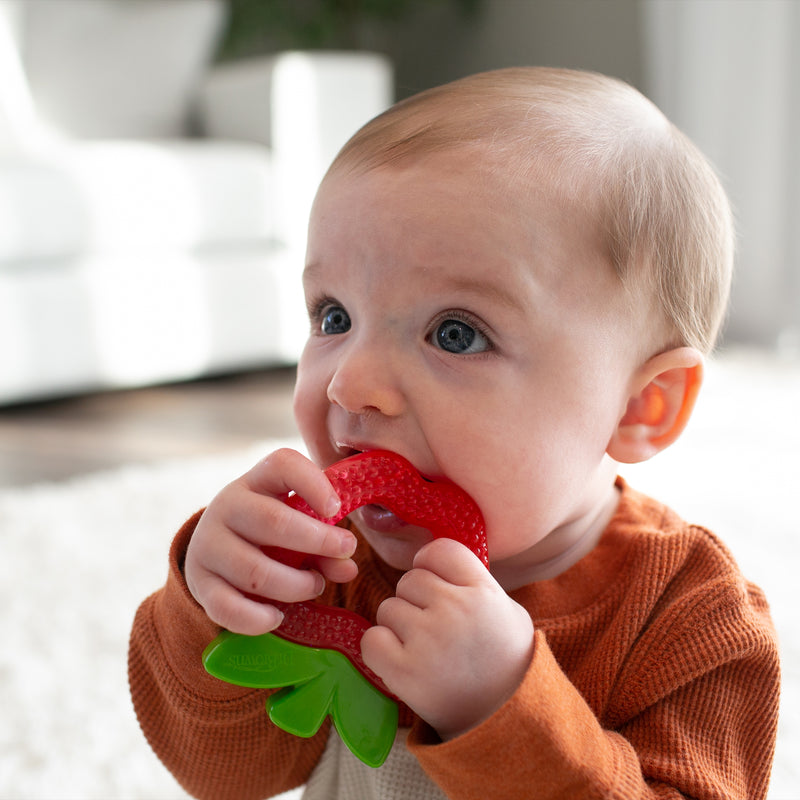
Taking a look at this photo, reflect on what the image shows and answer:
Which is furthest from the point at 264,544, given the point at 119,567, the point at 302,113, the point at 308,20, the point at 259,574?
the point at 308,20

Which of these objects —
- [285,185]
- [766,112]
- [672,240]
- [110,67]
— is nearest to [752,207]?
[766,112]

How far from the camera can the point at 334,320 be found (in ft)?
2.37

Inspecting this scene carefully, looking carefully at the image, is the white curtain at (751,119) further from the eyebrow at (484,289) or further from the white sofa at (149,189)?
the eyebrow at (484,289)

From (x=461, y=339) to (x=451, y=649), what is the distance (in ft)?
0.65

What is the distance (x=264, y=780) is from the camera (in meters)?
0.77

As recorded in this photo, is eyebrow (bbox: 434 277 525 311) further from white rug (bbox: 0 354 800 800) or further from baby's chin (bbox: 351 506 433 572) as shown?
white rug (bbox: 0 354 800 800)

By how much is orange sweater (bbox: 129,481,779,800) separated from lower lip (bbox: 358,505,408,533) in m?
0.07

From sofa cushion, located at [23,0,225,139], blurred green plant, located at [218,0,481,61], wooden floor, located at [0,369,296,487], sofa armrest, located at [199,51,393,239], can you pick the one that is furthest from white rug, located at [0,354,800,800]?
blurred green plant, located at [218,0,481,61]

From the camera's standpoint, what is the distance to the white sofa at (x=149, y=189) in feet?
7.25

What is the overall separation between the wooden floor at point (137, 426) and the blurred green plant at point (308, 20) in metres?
1.69

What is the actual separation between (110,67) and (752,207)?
178 cm

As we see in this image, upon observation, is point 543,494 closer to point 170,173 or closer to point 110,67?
point 170,173

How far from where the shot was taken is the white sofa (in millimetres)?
2211

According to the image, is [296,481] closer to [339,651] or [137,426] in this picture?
[339,651]
